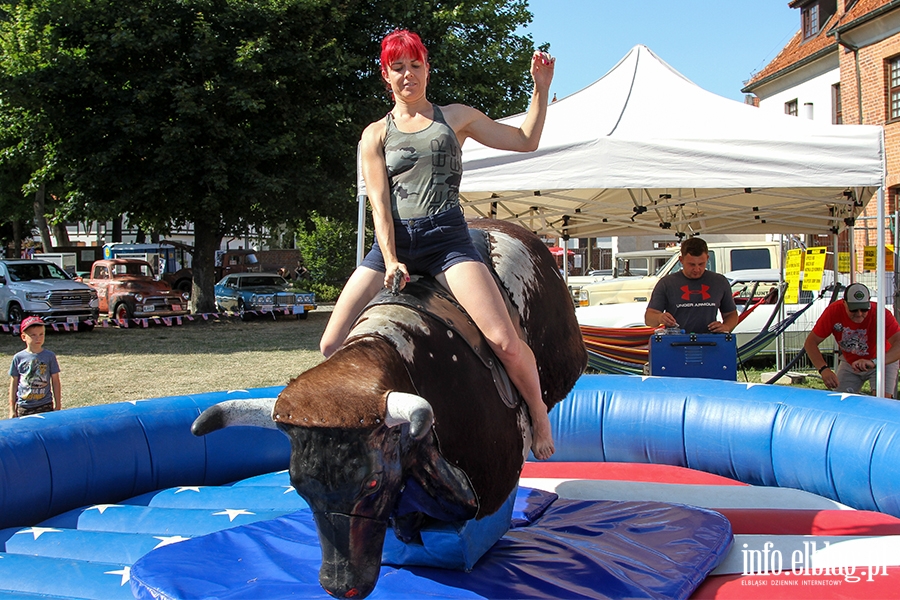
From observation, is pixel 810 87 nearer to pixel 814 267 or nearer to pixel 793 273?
pixel 793 273

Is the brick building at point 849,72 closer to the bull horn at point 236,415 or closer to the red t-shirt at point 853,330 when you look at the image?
the red t-shirt at point 853,330

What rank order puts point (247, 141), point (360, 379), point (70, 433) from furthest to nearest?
point (247, 141), point (70, 433), point (360, 379)

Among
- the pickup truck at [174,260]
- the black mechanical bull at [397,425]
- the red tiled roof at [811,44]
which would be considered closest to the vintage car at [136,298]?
the pickup truck at [174,260]

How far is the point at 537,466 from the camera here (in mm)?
5941

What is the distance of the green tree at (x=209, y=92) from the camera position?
701 inches

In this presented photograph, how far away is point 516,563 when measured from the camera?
11.3ft

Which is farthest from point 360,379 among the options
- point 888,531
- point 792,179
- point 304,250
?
point 304,250

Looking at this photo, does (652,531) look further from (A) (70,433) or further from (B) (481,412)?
(A) (70,433)

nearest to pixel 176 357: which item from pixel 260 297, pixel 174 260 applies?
pixel 260 297

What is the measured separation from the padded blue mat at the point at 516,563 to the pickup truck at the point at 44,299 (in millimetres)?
16330

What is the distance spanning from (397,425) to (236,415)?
1.89 feet

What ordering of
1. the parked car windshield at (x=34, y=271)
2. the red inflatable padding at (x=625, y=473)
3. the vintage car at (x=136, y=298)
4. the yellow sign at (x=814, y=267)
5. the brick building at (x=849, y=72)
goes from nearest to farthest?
the red inflatable padding at (x=625, y=473) < the yellow sign at (x=814, y=267) < the parked car windshield at (x=34, y=271) < the brick building at (x=849, y=72) < the vintage car at (x=136, y=298)

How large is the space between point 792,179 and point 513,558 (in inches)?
170

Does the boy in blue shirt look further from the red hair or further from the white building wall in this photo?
the white building wall
